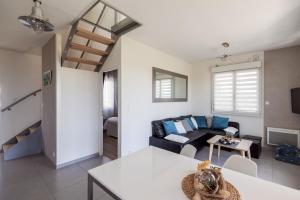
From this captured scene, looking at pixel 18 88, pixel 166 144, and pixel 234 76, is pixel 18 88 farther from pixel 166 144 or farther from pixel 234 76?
pixel 234 76

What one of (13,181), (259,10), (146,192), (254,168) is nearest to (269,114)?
(259,10)

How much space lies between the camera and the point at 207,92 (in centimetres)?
505

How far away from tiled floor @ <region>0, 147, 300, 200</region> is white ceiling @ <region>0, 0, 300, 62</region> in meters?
2.63

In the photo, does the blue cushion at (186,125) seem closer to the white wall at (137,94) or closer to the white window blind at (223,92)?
the white wall at (137,94)

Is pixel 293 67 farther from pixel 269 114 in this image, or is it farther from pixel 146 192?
pixel 146 192

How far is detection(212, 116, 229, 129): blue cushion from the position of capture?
169 inches

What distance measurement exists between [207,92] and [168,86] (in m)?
1.65

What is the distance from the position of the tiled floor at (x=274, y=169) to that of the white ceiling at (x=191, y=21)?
2.63 metres

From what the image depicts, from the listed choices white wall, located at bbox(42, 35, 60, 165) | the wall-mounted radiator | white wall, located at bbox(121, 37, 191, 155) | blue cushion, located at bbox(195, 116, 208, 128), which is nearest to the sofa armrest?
white wall, located at bbox(121, 37, 191, 155)

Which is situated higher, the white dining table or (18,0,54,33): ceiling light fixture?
(18,0,54,33): ceiling light fixture

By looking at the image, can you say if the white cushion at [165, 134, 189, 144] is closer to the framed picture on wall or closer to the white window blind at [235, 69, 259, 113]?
the white window blind at [235, 69, 259, 113]

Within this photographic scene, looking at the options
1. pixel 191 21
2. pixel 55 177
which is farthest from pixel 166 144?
pixel 191 21

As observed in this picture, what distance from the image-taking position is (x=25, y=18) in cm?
170

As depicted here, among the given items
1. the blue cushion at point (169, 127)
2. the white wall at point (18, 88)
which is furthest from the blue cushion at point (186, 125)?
the white wall at point (18, 88)
